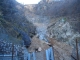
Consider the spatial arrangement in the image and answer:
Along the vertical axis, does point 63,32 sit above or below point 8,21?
below

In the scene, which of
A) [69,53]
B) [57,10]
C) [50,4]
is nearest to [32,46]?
[69,53]

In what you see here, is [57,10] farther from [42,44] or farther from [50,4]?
[42,44]

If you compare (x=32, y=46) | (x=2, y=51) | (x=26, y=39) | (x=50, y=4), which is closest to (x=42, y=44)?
(x=32, y=46)

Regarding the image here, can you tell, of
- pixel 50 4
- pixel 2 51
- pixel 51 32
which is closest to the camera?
pixel 2 51

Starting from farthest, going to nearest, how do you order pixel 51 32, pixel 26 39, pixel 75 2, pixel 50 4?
1. pixel 50 4
2. pixel 75 2
3. pixel 51 32
4. pixel 26 39

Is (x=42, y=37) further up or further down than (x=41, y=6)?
further down

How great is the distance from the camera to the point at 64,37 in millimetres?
24594

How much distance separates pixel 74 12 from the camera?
28.5m

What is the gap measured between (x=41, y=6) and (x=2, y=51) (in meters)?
24.8

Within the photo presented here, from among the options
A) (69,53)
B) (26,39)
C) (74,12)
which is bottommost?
(69,53)

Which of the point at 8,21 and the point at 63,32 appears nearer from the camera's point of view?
the point at 8,21

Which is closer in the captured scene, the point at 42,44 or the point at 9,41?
the point at 9,41

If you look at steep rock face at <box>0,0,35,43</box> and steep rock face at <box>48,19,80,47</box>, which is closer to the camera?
steep rock face at <box>0,0,35,43</box>

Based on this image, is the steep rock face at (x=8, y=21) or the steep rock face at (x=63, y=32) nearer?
the steep rock face at (x=8, y=21)
